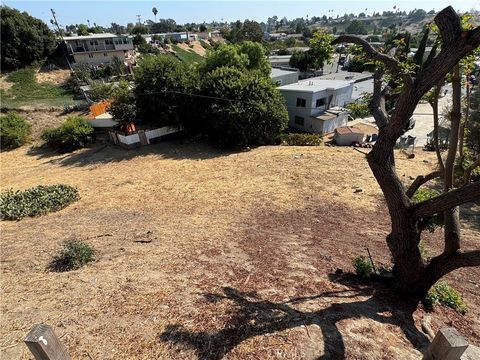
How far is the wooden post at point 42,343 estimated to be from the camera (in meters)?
2.61

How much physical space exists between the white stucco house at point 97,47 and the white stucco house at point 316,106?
29201 mm

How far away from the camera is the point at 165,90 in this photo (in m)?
21.2

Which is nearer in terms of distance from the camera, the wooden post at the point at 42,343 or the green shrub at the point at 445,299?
the wooden post at the point at 42,343

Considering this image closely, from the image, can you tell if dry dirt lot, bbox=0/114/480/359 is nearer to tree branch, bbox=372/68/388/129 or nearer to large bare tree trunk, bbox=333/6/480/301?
large bare tree trunk, bbox=333/6/480/301

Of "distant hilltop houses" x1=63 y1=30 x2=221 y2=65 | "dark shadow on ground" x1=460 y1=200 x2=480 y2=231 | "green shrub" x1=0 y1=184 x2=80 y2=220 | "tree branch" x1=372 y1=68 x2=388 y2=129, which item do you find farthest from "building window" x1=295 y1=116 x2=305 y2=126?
"distant hilltop houses" x1=63 y1=30 x2=221 y2=65

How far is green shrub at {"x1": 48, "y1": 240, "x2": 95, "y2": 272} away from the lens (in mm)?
6500

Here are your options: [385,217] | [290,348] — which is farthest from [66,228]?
A: [385,217]

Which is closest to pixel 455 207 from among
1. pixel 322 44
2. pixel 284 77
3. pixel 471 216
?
pixel 322 44

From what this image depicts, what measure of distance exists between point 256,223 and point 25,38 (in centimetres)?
4382

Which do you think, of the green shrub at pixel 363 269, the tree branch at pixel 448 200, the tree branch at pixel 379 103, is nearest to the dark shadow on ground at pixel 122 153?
the green shrub at pixel 363 269

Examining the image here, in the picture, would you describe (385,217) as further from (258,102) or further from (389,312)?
(258,102)

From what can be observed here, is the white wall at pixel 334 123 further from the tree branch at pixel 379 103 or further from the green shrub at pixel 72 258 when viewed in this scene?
the green shrub at pixel 72 258

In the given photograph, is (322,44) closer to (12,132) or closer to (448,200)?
(448,200)

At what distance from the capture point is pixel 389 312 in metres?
4.83
